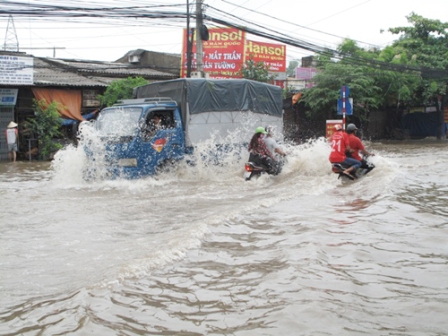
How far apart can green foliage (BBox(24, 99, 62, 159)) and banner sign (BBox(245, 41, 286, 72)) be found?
13.2 m

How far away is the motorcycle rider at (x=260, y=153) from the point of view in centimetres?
1164

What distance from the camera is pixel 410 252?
5285 mm

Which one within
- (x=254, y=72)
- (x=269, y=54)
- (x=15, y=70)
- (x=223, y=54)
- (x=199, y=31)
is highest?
(x=269, y=54)

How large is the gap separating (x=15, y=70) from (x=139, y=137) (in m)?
11.6

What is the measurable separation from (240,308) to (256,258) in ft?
4.45

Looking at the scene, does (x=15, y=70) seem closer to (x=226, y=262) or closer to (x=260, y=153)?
(x=260, y=153)

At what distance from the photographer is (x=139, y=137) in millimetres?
10898

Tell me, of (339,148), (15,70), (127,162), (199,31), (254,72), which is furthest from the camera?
(254,72)

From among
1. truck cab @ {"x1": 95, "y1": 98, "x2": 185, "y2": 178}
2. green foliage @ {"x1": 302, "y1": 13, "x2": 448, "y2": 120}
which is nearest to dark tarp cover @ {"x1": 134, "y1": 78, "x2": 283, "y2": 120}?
truck cab @ {"x1": 95, "y1": 98, "x2": 185, "y2": 178}

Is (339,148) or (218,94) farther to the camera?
(218,94)

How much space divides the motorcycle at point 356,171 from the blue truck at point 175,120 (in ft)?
9.41

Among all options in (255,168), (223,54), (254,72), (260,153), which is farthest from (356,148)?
(223,54)

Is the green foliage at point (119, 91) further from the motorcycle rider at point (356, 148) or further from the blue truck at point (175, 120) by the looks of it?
the motorcycle rider at point (356, 148)

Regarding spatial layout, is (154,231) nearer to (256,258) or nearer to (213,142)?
(256,258)
